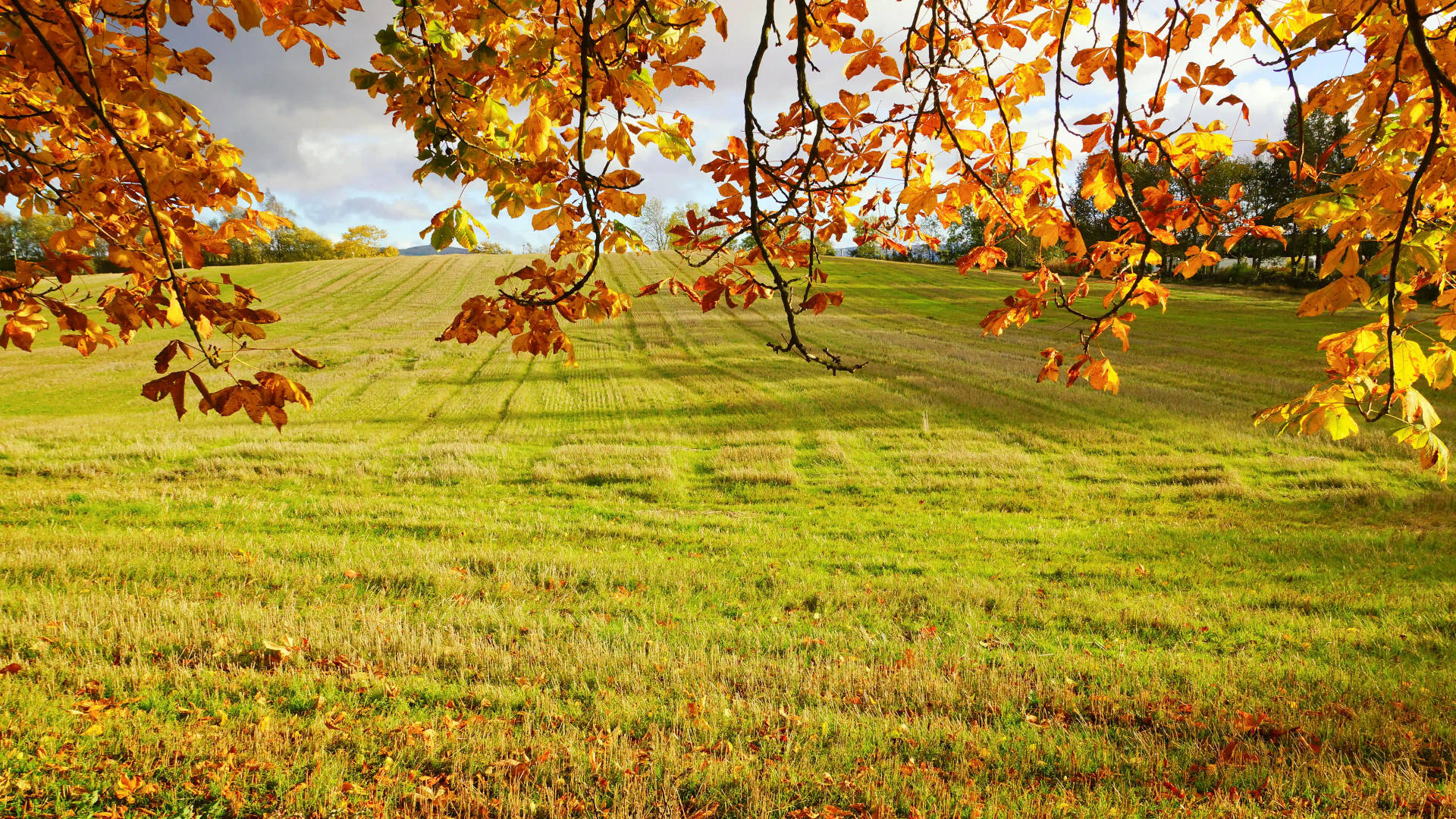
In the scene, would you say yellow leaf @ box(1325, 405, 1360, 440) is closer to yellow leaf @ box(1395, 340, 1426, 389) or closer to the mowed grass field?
yellow leaf @ box(1395, 340, 1426, 389)

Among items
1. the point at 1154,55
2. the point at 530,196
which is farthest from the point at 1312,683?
the point at 530,196

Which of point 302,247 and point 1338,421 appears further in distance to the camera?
point 302,247

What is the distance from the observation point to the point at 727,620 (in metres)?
5.67

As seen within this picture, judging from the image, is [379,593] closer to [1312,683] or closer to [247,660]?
[247,660]

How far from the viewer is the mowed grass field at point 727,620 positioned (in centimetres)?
328

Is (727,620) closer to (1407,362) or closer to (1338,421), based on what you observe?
(1338,421)

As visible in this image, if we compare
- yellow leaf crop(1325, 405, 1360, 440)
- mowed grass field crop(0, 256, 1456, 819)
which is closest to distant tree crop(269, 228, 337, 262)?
mowed grass field crop(0, 256, 1456, 819)

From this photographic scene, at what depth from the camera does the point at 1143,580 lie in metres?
7.03

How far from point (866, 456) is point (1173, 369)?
46.1ft

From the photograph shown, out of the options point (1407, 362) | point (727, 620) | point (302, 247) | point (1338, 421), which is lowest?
point (727, 620)

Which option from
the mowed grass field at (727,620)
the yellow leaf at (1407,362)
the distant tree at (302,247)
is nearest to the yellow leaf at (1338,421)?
the yellow leaf at (1407,362)

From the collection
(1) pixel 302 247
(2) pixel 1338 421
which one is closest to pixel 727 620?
(2) pixel 1338 421

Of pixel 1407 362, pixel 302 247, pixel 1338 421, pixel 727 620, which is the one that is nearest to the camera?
pixel 1407 362

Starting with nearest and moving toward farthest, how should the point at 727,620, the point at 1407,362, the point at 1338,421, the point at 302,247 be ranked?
the point at 1407,362 < the point at 1338,421 < the point at 727,620 < the point at 302,247
